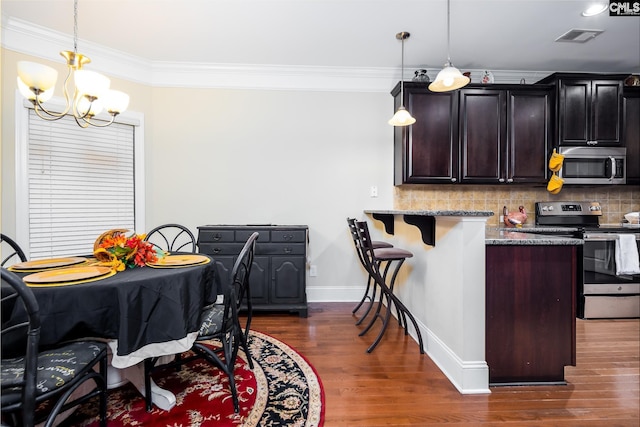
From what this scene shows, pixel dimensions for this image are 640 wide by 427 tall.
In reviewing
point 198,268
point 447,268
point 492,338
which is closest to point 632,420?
point 492,338

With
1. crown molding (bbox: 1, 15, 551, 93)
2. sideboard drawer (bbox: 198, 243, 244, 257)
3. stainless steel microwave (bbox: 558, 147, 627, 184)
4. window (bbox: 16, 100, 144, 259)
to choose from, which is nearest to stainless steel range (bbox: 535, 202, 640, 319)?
stainless steel microwave (bbox: 558, 147, 627, 184)

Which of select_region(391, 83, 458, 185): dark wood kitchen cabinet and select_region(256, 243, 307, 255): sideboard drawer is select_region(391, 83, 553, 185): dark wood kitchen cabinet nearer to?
select_region(391, 83, 458, 185): dark wood kitchen cabinet

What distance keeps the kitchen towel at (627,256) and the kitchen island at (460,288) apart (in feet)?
5.76

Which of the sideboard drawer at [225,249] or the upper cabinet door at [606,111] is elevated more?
the upper cabinet door at [606,111]

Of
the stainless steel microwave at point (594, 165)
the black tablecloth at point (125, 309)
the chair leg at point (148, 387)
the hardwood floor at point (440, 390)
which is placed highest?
the stainless steel microwave at point (594, 165)

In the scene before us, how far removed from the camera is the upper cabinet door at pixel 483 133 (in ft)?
10.6

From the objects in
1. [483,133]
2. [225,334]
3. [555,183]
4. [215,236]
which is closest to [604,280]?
[555,183]

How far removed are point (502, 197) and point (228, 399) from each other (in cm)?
341

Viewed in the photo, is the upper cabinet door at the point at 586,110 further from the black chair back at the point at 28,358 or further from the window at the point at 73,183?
the window at the point at 73,183

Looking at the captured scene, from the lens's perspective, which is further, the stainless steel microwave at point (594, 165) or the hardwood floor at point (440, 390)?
the stainless steel microwave at point (594, 165)

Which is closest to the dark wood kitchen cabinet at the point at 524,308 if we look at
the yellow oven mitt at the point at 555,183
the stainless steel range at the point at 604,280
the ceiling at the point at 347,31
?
the stainless steel range at the point at 604,280

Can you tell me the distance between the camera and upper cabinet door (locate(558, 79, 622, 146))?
3.20 metres

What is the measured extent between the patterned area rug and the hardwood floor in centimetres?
13

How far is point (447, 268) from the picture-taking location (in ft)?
6.46
